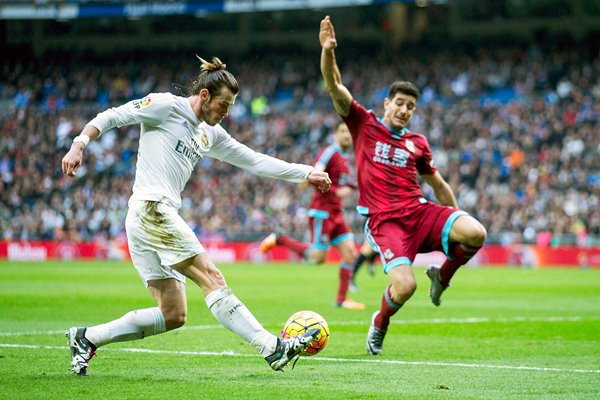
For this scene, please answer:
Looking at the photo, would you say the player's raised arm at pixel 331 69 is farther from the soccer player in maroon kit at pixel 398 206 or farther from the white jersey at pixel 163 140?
the white jersey at pixel 163 140

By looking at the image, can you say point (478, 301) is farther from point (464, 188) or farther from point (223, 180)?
point (223, 180)

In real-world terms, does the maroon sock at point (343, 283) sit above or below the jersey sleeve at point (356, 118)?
below

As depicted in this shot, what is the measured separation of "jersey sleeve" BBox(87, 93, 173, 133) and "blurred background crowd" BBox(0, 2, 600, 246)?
27.2 meters

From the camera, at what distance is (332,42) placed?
8586 mm

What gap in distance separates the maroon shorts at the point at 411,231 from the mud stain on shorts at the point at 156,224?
8.80 ft

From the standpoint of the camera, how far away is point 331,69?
29.0 ft

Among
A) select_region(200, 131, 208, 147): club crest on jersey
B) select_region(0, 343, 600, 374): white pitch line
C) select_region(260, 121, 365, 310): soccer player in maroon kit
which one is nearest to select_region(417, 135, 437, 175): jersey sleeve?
select_region(0, 343, 600, 374): white pitch line

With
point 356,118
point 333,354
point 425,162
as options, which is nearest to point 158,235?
point 333,354

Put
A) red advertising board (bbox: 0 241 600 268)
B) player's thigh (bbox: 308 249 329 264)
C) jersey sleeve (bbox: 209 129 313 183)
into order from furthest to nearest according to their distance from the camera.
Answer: red advertising board (bbox: 0 241 600 268) < player's thigh (bbox: 308 249 329 264) < jersey sleeve (bbox: 209 129 313 183)

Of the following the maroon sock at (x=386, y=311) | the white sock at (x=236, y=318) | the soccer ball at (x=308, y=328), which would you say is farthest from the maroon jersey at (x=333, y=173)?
the white sock at (x=236, y=318)

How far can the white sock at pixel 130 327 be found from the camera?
24.8ft

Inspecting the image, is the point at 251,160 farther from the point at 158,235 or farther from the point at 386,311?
the point at 386,311

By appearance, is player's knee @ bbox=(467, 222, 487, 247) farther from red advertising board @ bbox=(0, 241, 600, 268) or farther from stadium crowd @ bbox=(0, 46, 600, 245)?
stadium crowd @ bbox=(0, 46, 600, 245)

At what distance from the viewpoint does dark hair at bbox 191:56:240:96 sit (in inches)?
291
